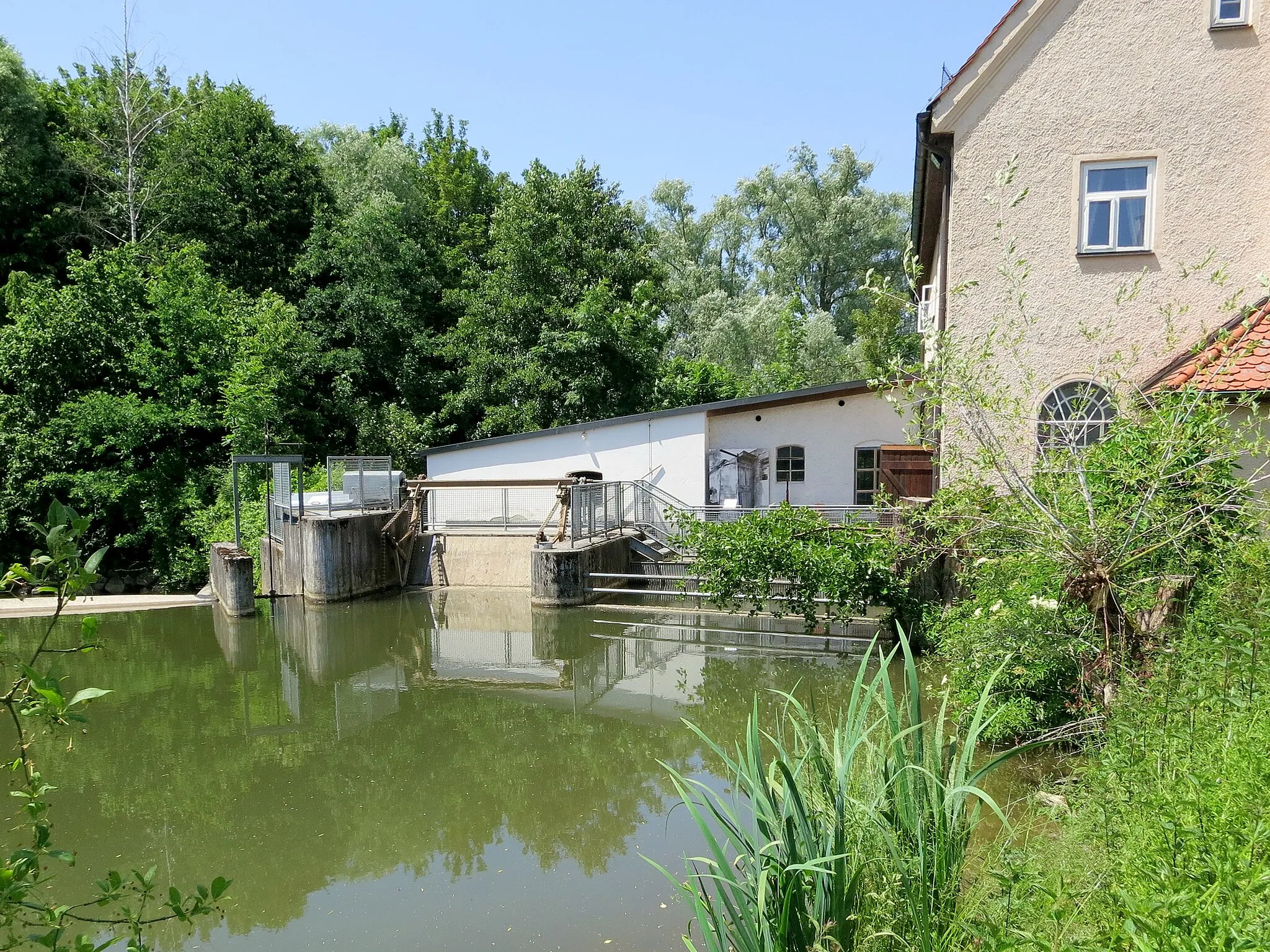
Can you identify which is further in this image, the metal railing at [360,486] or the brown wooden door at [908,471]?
the metal railing at [360,486]

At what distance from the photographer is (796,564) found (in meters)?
13.6

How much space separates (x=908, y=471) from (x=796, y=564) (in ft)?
7.07

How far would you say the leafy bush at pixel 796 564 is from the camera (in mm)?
13266

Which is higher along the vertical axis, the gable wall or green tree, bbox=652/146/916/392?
green tree, bbox=652/146/916/392

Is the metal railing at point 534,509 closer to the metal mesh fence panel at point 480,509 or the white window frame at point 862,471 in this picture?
the metal mesh fence panel at point 480,509

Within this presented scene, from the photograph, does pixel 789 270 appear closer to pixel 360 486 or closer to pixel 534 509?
pixel 534 509

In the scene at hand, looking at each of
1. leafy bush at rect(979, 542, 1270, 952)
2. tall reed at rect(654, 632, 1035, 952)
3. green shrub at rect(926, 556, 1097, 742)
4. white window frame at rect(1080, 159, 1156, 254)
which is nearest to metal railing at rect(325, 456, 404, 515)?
white window frame at rect(1080, 159, 1156, 254)

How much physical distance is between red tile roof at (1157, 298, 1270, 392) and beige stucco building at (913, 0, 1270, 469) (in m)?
0.88

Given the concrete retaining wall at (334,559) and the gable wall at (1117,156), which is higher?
the gable wall at (1117,156)

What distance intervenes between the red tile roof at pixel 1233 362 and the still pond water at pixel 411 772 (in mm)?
5037

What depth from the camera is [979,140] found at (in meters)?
12.7

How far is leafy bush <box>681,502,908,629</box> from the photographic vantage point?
13266 mm

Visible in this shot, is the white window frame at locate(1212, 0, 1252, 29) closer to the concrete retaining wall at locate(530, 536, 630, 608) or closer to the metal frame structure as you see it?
the concrete retaining wall at locate(530, 536, 630, 608)

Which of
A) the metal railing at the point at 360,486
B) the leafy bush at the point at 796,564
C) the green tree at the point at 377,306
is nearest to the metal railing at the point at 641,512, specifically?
the leafy bush at the point at 796,564
